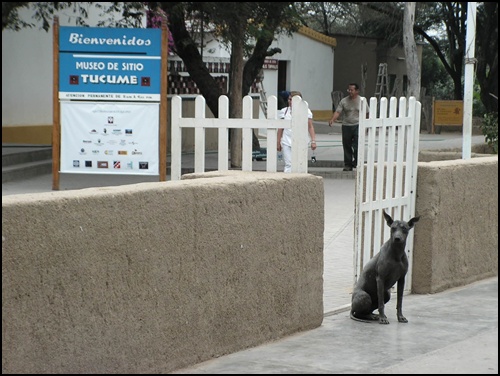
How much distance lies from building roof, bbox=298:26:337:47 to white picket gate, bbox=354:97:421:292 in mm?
30146

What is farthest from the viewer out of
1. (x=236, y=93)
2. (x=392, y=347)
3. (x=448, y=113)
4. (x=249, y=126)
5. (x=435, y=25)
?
(x=435, y=25)

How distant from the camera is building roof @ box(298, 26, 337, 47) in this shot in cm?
3928

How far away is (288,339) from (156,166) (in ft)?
26.1

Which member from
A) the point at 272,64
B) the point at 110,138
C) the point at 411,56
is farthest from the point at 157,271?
the point at 272,64

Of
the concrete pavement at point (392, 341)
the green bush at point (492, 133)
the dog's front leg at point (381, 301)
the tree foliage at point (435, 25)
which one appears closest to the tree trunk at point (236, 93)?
the green bush at point (492, 133)

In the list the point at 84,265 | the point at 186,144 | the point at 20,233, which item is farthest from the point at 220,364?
the point at 186,144

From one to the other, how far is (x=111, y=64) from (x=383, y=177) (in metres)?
7.20

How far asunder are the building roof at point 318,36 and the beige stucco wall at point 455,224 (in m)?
29.3

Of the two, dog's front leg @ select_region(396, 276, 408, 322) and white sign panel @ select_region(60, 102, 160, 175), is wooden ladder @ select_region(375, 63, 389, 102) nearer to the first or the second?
white sign panel @ select_region(60, 102, 160, 175)

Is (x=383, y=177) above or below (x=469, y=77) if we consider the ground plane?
below

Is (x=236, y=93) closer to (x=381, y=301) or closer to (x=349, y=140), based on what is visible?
(x=349, y=140)

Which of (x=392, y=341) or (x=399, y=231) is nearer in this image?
(x=392, y=341)

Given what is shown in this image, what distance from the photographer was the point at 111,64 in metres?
15.1

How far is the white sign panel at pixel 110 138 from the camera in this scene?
48.9ft
